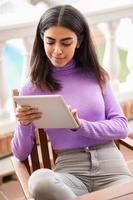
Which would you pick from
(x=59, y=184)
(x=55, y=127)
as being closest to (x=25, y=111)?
(x=55, y=127)

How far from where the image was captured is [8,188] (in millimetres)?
2227

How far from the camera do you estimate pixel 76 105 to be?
1657 millimetres

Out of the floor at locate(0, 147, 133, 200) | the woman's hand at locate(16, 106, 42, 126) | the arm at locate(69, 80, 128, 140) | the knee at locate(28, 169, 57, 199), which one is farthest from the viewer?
the floor at locate(0, 147, 133, 200)

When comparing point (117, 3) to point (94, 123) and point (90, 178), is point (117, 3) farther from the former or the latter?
point (90, 178)

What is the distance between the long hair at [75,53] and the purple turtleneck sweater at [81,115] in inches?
1.0

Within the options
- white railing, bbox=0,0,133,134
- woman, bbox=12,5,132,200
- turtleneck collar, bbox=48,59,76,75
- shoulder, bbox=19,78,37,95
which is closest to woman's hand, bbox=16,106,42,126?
woman, bbox=12,5,132,200

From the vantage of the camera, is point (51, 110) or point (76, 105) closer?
point (51, 110)

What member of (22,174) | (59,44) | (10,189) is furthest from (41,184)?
(10,189)

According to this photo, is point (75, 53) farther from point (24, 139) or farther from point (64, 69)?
point (24, 139)

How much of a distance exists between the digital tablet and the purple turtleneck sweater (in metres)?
0.10

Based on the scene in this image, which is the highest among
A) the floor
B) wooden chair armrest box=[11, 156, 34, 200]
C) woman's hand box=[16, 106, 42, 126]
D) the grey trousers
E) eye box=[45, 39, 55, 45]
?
eye box=[45, 39, 55, 45]

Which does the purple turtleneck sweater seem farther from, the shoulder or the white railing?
the white railing

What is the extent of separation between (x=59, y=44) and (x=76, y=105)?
241 millimetres

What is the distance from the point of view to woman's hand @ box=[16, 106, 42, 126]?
1483mm
